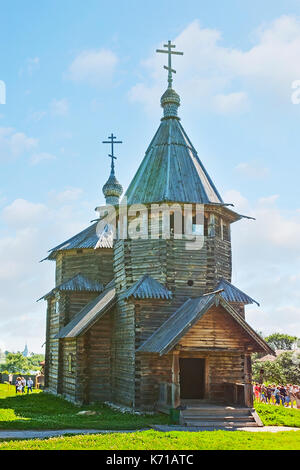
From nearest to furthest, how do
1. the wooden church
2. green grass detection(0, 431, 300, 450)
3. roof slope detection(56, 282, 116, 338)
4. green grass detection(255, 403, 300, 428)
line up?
green grass detection(0, 431, 300, 450)
green grass detection(255, 403, 300, 428)
the wooden church
roof slope detection(56, 282, 116, 338)

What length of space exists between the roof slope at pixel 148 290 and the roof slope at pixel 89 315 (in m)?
2.28

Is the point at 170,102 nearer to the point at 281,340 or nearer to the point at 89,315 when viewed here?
the point at 89,315

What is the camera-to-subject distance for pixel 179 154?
22781mm

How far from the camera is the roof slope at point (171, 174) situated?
68.9ft

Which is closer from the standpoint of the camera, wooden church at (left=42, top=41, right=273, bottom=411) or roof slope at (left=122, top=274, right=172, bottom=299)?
wooden church at (left=42, top=41, right=273, bottom=411)

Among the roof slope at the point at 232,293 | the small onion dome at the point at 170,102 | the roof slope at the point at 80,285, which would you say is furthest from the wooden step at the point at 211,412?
the small onion dome at the point at 170,102

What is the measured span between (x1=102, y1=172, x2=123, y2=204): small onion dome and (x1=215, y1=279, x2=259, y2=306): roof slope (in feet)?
62.6

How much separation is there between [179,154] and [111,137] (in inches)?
590

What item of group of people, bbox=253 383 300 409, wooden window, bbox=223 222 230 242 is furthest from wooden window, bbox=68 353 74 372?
group of people, bbox=253 383 300 409

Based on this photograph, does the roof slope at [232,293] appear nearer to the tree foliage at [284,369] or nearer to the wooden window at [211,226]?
the wooden window at [211,226]

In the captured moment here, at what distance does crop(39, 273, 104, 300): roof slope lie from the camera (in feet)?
87.4

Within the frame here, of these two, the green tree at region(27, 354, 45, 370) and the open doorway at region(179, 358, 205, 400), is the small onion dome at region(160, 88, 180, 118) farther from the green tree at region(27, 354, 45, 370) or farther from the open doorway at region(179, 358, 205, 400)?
the green tree at region(27, 354, 45, 370)
